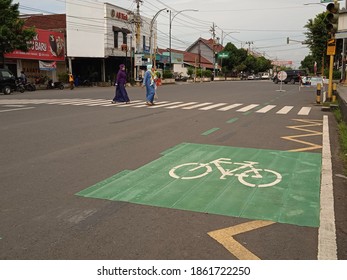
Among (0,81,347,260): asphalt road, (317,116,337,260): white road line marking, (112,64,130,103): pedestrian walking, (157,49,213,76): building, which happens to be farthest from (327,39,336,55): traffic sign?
(157,49,213,76): building

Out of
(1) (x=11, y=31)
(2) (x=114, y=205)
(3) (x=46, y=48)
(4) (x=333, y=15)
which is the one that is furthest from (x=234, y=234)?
(3) (x=46, y=48)

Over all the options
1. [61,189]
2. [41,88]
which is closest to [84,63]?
[41,88]

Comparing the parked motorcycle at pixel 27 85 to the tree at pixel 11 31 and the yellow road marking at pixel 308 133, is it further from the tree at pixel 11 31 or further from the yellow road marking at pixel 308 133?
the yellow road marking at pixel 308 133

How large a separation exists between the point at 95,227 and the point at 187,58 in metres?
80.5

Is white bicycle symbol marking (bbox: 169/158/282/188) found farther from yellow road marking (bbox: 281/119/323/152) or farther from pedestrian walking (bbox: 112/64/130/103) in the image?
pedestrian walking (bbox: 112/64/130/103)

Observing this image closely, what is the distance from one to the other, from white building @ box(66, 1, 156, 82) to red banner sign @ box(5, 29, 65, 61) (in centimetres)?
98

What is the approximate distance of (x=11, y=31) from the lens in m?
29.3

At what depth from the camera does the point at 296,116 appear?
537 inches

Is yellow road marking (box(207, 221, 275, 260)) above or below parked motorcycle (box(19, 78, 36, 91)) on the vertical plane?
below

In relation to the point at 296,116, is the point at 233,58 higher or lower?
higher

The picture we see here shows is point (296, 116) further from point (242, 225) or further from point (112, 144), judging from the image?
point (242, 225)

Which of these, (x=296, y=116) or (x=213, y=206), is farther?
(x=296, y=116)

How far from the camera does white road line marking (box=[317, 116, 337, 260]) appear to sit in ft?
11.1

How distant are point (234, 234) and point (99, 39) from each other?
42051 millimetres
